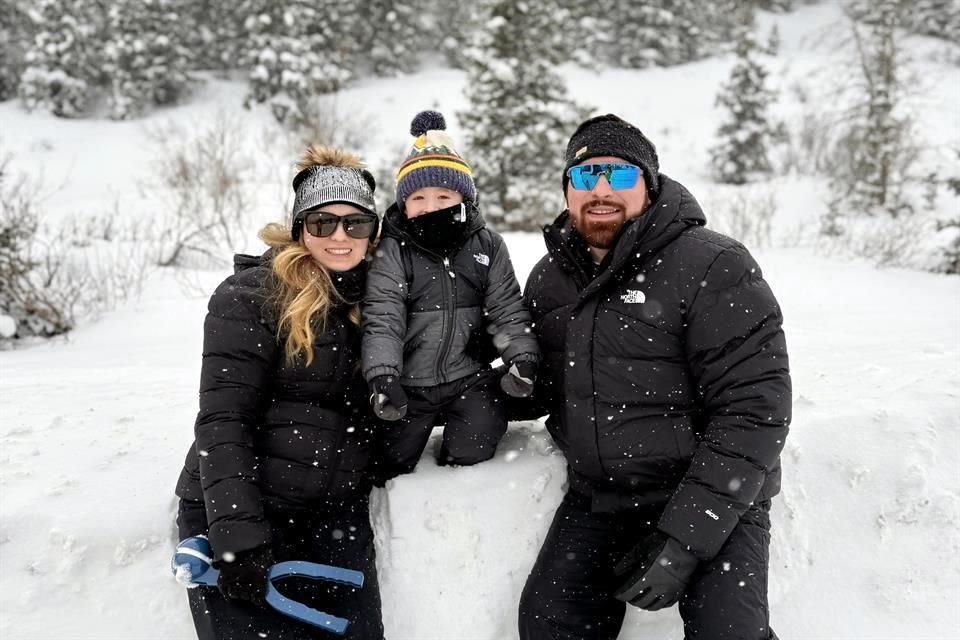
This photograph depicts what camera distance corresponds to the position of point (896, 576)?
9.29 ft

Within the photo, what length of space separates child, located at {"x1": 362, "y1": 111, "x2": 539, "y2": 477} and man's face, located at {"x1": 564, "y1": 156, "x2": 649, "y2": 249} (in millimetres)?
518

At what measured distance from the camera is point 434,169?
115 inches

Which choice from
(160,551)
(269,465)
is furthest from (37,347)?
(269,465)

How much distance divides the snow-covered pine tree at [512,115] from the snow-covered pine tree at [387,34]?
15746 mm

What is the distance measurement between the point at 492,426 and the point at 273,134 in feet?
56.2

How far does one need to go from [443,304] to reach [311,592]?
50.7 inches

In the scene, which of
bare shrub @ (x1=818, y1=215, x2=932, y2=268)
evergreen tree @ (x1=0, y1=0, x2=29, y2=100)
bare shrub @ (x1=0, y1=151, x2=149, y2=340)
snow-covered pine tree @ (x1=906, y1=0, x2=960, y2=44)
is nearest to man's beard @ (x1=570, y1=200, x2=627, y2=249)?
bare shrub @ (x1=0, y1=151, x2=149, y2=340)

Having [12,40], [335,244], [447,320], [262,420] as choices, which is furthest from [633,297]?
[12,40]

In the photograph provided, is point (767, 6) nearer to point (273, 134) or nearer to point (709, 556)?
point (273, 134)

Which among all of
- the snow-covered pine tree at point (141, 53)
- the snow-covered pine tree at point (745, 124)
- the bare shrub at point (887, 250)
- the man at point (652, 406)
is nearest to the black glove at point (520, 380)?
the man at point (652, 406)

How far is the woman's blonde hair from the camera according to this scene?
260cm

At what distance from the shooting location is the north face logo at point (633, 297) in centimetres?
252

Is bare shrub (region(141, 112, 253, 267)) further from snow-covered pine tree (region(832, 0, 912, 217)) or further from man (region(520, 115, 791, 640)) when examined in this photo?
snow-covered pine tree (region(832, 0, 912, 217))

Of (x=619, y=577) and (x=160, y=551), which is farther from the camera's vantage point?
(x=160, y=551)
